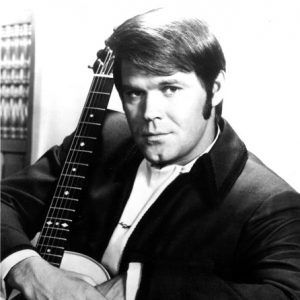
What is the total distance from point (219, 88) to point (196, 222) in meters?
0.27

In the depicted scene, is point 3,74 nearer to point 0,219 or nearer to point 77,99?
point 77,99

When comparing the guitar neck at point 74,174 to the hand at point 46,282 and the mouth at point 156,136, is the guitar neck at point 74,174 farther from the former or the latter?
the mouth at point 156,136

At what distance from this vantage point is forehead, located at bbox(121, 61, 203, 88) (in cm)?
85

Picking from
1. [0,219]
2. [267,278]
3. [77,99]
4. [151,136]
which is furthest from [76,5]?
[267,278]

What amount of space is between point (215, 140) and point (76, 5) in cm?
49

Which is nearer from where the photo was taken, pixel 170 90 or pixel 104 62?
pixel 170 90

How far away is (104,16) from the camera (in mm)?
1055

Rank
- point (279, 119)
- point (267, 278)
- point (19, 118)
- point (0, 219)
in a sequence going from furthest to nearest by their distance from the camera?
point (19, 118) < point (0, 219) < point (279, 119) < point (267, 278)

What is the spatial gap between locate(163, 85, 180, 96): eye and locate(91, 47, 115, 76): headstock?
180 millimetres

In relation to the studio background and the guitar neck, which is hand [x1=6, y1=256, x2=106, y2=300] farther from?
the studio background

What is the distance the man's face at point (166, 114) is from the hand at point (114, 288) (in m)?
0.25

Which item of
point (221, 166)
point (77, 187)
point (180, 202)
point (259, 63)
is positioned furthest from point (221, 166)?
point (77, 187)

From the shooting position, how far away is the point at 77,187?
99 centimetres

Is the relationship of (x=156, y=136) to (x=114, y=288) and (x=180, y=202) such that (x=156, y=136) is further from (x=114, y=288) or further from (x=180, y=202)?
(x=114, y=288)
